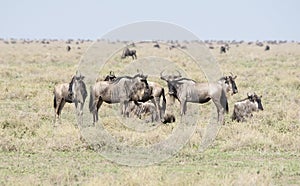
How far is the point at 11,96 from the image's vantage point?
1933cm

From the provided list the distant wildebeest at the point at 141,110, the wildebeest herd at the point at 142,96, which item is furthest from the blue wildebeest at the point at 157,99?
the distant wildebeest at the point at 141,110

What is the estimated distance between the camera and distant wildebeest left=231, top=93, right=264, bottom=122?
14695 millimetres

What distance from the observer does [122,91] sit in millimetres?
14609

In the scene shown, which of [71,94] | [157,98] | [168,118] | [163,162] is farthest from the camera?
[157,98]

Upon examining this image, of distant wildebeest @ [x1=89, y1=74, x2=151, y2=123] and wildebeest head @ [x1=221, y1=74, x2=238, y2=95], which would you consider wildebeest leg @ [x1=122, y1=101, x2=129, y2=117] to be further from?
wildebeest head @ [x1=221, y1=74, x2=238, y2=95]

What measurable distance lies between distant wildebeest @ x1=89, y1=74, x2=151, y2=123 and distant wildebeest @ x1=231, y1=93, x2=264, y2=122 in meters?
2.37

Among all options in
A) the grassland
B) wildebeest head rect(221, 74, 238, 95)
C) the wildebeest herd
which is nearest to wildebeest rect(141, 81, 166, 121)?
the wildebeest herd

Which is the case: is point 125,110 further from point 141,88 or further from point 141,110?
point 141,88

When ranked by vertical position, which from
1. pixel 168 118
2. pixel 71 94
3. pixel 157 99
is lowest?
pixel 168 118

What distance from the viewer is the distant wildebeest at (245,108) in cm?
1470

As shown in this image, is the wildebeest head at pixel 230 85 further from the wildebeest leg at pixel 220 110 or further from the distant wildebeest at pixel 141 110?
the distant wildebeest at pixel 141 110

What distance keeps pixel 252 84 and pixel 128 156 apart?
48.1ft

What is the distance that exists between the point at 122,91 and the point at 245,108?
131 inches

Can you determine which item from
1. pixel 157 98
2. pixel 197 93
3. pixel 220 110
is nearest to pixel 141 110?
pixel 157 98
